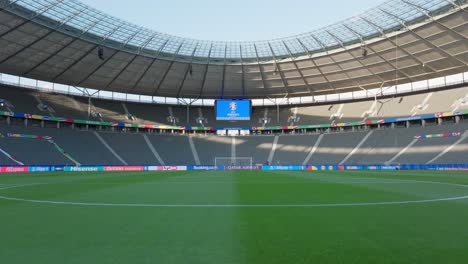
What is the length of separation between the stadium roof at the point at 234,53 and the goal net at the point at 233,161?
15304 mm

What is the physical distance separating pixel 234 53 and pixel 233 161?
2212 cm

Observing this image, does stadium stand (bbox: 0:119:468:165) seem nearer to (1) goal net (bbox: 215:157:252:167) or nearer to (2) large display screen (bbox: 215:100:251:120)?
(1) goal net (bbox: 215:157:252:167)

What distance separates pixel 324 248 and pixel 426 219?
12.1ft

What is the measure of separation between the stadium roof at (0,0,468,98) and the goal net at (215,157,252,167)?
15304mm

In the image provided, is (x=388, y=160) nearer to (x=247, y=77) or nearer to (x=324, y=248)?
(x=247, y=77)

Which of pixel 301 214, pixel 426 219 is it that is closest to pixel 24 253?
pixel 301 214

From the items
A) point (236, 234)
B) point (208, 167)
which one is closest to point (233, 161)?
point (208, 167)

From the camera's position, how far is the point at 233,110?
229ft

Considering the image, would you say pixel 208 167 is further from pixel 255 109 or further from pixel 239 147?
Result: pixel 255 109

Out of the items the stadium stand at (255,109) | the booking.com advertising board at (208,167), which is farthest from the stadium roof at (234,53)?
the booking.com advertising board at (208,167)

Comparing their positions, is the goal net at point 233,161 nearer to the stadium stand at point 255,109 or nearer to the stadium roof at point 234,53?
the stadium stand at point 255,109

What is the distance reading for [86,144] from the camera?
63.3m

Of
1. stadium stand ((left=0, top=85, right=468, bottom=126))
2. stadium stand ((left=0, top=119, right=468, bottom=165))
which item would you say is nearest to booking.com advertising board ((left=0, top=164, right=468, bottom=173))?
stadium stand ((left=0, top=119, right=468, bottom=165))

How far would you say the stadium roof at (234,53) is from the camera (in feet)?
147
